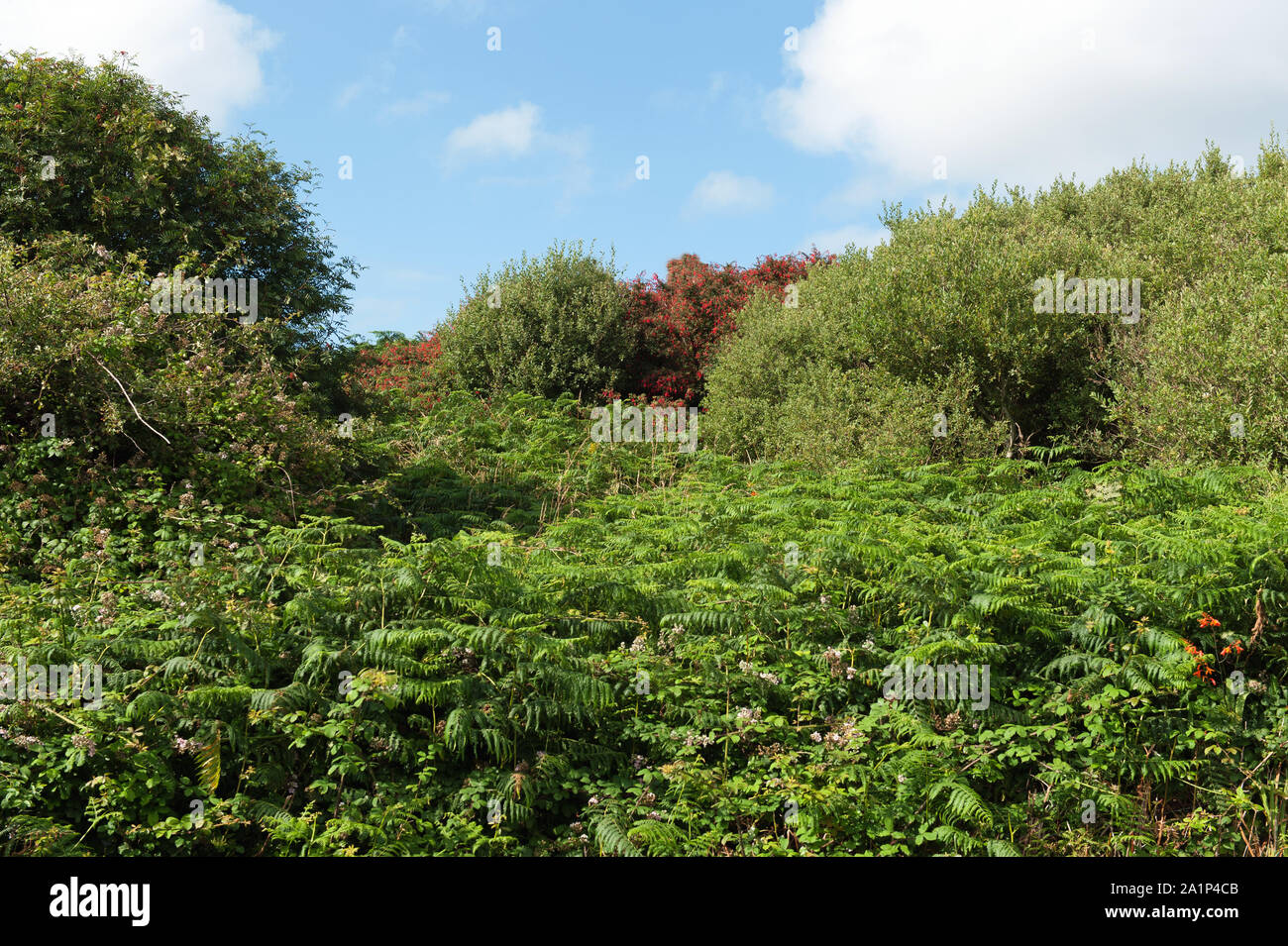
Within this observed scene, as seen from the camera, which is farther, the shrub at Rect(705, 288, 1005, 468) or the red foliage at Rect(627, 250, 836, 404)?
the red foliage at Rect(627, 250, 836, 404)

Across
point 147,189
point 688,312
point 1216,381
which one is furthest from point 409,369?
point 1216,381

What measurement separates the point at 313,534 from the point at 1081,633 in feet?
23.2

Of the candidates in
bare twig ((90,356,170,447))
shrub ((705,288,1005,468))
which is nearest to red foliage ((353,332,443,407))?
shrub ((705,288,1005,468))

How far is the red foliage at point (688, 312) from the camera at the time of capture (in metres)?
22.0

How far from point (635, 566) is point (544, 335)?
44.9 feet

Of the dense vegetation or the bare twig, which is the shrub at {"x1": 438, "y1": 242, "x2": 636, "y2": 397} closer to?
the dense vegetation

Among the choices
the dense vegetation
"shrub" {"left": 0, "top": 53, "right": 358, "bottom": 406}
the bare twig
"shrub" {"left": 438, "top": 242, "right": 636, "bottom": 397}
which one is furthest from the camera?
"shrub" {"left": 438, "top": 242, "right": 636, "bottom": 397}

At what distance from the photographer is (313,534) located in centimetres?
934

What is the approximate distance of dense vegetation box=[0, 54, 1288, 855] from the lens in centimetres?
534

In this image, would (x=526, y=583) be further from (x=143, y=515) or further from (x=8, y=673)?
(x=143, y=515)

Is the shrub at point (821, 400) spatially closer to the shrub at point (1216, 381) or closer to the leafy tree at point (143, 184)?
the shrub at point (1216, 381)

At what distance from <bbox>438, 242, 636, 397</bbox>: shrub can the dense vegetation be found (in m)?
3.96

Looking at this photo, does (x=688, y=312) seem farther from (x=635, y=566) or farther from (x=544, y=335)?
(x=635, y=566)

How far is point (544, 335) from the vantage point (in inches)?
822
